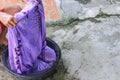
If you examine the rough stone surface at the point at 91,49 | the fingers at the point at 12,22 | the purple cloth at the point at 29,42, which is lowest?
the rough stone surface at the point at 91,49

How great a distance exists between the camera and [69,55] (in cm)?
346

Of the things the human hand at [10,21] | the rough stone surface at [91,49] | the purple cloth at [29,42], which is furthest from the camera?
the rough stone surface at [91,49]

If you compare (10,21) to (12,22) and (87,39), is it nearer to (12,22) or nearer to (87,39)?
(12,22)

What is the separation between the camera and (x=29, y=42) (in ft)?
9.59

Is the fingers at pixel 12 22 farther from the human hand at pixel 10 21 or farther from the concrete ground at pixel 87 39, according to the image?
the concrete ground at pixel 87 39

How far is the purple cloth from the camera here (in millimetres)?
2789

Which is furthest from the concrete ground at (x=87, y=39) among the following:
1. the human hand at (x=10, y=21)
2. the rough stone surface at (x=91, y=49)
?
the human hand at (x=10, y=21)

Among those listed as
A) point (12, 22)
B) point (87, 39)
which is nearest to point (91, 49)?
point (87, 39)

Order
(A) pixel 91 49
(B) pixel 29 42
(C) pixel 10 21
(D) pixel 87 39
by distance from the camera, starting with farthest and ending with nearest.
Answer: (D) pixel 87 39 → (A) pixel 91 49 → (B) pixel 29 42 → (C) pixel 10 21

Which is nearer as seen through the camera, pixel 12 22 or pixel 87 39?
pixel 12 22

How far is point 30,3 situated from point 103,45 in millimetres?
1114

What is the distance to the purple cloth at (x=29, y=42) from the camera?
9.15 feet

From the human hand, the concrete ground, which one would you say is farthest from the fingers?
the concrete ground

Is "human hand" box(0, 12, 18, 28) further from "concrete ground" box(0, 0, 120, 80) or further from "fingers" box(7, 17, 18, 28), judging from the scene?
"concrete ground" box(0, 0, 120, 80)
